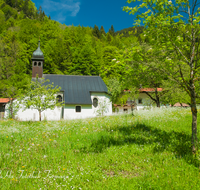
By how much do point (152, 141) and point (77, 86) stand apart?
78.4 feet

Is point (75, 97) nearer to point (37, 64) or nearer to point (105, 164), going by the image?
point (37, 64)

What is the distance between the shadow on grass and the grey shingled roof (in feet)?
63.7

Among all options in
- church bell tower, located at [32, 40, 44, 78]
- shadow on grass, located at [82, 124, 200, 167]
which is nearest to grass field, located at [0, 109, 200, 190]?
shadow on grass, located at [82, 124, 200, 167]

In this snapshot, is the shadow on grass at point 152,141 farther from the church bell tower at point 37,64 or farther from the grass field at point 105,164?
the church bell tower at point 37,64

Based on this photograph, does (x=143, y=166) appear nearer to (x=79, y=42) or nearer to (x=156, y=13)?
(x=156, y=13)

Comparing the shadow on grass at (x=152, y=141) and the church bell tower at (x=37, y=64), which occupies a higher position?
the church bell tower at (x=37, y=64)

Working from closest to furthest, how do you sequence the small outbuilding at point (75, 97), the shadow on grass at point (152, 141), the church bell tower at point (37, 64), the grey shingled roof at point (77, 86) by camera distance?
the shadow on grass at point (152, 141)
the small outbuilding at point (75, 97)
the grey shingled roof at point (77, 86)
the church bell tower at point (37, 64)

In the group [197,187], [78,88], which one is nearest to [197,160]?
[197,187]

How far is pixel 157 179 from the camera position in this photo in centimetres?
355

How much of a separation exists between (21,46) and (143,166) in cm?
4516

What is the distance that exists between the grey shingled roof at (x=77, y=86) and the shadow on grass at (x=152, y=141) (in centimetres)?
1940

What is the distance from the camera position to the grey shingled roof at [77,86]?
86.3 feet

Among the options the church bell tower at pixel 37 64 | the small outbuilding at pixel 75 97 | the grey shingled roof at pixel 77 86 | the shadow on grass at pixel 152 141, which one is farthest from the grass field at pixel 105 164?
the church bell tower at pixel 37 64

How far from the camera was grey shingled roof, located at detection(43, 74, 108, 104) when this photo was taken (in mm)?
26312
